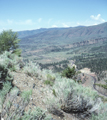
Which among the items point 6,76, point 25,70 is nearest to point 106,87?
point 25,70

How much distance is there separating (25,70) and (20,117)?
4668 millimetres

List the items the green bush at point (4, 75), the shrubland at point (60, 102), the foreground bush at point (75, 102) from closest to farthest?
1. the shrubland at point (60, 102)
2. the foreground bush at point (75, 102)
3. the green bush at point (4, 75)

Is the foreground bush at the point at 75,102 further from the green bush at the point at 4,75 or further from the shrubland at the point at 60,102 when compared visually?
the green bush at the point at 4,75

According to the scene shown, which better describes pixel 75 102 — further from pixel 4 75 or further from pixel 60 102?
pixel 4 75

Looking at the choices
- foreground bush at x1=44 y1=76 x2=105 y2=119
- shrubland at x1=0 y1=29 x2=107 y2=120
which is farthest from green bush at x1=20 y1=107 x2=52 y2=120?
A: foreground bush at x1=44 y1=76 x2=105 y2=119

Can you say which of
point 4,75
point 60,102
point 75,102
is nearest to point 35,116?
point 60,102

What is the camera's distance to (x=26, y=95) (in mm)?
3586

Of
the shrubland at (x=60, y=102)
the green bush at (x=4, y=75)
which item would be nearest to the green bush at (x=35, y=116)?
the shrubland at (x=60, y=102)

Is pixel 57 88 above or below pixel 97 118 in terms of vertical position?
above

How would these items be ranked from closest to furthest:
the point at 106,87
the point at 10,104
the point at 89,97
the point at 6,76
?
1. the point at 10,104
2. the point at 89,97
3. the point at 6,76
4. the point at 106,87

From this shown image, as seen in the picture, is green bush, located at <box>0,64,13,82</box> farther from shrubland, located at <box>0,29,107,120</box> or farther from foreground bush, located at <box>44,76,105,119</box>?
foreground bush, located at <box>44,76,105,119</box>

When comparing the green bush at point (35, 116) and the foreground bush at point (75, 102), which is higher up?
the green bush at point (35, 116)

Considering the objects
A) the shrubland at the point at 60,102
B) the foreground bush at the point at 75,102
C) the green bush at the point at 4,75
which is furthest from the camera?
the green bush at the point at 4,75

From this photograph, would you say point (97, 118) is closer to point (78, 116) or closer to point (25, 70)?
point (78, 116)
